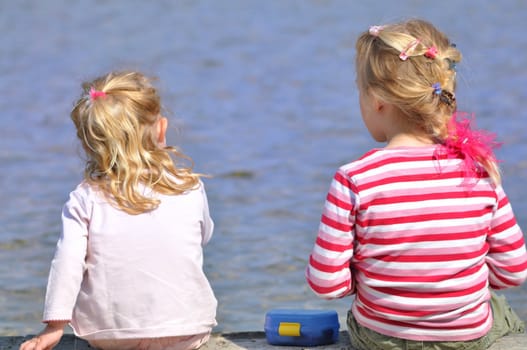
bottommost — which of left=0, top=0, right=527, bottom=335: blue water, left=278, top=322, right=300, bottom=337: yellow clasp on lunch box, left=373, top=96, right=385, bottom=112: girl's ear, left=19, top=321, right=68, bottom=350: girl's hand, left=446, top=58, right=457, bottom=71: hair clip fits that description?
left=0, top=0, right=527, bottom=335: blue water

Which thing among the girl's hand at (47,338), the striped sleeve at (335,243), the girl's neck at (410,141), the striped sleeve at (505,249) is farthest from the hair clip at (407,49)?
the girl's hand at (47,338)

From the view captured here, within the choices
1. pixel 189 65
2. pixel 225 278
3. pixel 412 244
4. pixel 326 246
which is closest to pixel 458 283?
pixel 412 244

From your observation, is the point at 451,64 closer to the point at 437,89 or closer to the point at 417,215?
the point at 437,89

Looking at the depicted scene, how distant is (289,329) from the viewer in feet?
10.5

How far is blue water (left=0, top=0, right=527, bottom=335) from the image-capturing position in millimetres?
5113

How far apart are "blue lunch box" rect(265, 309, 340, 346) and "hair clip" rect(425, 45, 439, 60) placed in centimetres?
93

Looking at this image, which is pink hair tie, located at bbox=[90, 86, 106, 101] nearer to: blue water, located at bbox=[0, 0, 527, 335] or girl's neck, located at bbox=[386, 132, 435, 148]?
girl's neck, located at bbox=[386, 132, 435, 148]

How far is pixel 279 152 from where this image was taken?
7508 millimetres

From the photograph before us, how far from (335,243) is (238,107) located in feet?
20.8

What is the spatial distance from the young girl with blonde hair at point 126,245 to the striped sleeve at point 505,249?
2.98ft

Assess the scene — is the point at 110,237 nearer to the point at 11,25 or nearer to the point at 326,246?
the point at 326,246

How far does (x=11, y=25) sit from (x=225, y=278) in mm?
9956

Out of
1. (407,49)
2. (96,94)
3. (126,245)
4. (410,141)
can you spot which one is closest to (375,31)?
(407,49)

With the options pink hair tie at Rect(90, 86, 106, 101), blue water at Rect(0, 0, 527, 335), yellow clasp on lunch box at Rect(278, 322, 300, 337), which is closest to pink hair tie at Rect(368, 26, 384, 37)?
blue water at Rect(0, 0, 527, 335)
